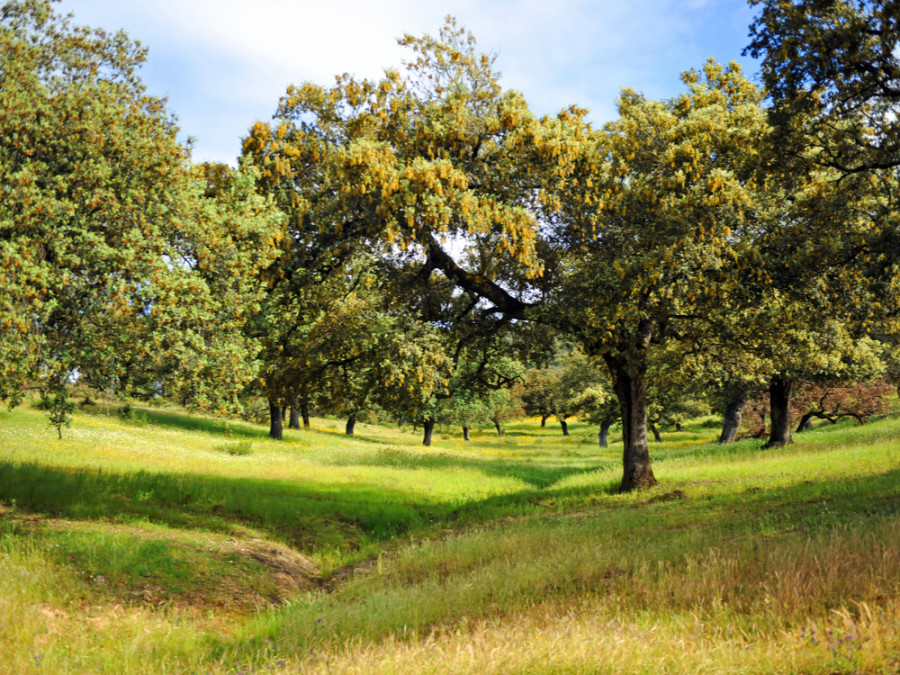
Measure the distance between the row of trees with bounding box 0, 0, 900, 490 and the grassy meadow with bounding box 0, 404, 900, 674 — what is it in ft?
10.4

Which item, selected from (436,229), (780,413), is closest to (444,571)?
(436,229)

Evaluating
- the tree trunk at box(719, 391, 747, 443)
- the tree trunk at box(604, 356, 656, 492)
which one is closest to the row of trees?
the tree trunk at box(604, 356, 656, 492)

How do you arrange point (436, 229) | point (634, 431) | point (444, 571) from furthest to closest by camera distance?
1. point (634, 431)
2. point (436, 229)
3. point (444, 571)

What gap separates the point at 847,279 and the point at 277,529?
50.6ft

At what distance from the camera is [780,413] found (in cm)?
3203

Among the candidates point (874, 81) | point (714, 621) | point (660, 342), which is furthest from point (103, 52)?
point (660, 342)

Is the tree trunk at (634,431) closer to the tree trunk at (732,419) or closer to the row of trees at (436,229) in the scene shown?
the row of trees at (436,229)

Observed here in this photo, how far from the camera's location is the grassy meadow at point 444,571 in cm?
539

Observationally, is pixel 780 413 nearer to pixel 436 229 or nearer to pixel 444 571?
pixel 436 229

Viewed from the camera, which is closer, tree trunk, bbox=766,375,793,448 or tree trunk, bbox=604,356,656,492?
tree trunk, bbox=604,356,656,492

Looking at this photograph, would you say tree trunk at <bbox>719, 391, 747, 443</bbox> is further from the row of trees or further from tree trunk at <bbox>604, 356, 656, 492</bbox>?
tree trunk at <bbox>604, 356, 656, 492</bbox>

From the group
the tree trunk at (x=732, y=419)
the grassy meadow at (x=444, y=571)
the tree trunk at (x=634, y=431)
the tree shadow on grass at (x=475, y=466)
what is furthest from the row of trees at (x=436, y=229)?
the tree trunk at (x=732, y=419)

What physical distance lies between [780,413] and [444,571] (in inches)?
1069

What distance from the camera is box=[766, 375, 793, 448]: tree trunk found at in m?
31.7
